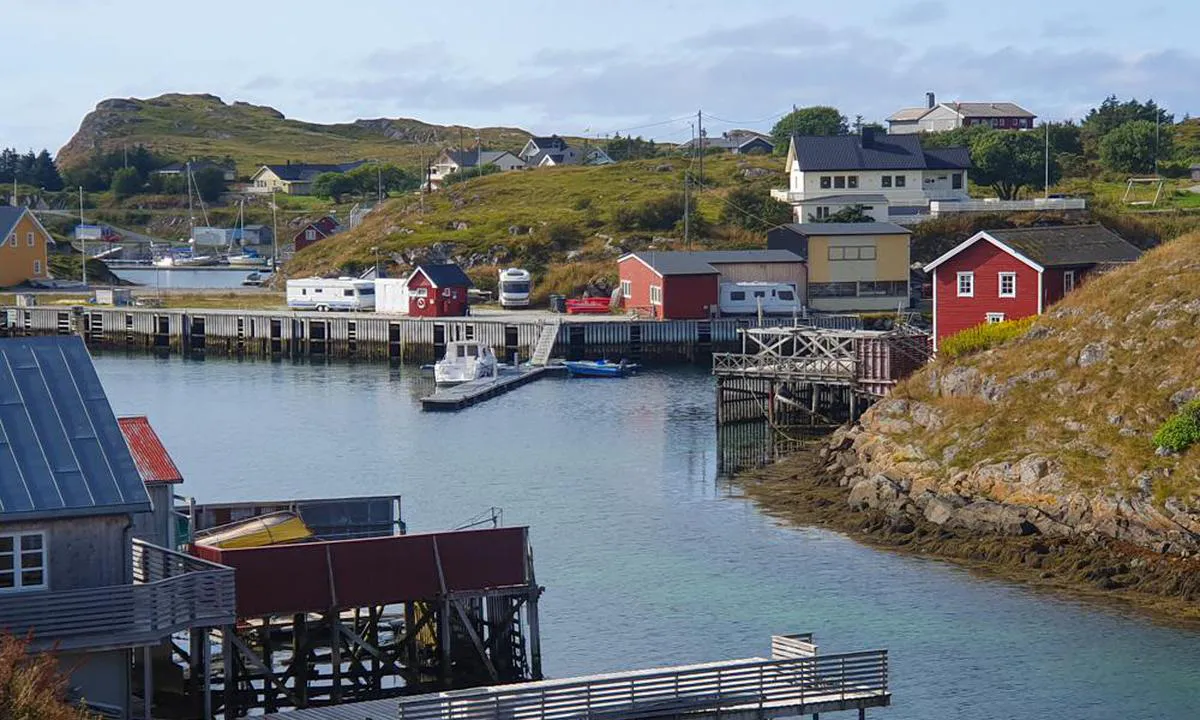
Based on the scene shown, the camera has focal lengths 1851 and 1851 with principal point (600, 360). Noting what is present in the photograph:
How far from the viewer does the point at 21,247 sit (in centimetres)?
12025

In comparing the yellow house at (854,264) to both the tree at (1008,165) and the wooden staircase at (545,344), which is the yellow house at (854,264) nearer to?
the wooden staircase at (545,344)

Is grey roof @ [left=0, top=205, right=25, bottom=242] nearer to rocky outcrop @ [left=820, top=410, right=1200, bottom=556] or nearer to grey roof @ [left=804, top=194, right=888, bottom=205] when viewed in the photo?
grey roof @ [left=804, top=194, right=888, bottom=205]

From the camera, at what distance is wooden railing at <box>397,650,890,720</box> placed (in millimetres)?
27984

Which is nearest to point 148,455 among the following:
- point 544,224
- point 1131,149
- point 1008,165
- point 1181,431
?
point 1181,431

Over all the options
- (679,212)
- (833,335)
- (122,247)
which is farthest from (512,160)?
(833,335)

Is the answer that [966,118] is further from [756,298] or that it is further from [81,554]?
[81,554]

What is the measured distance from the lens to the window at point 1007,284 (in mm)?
64750

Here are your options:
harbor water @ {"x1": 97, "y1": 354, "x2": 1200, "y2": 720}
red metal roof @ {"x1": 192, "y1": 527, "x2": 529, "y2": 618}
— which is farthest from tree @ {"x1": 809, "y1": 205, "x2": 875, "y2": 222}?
red metal roof @ {"x1": 192, "y1": 527, "x2": 529, "y2": 618}

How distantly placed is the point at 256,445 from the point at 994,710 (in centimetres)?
3842

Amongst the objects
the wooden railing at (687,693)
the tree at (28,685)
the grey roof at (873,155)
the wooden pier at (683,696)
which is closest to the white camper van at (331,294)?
the grey roof at (873,155)

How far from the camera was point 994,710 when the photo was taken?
33719 millimetres

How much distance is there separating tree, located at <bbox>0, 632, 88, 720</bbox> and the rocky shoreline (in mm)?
23427

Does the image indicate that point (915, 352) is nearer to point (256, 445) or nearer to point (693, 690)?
point (256, 445)

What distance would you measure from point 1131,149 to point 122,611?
4678 inches
